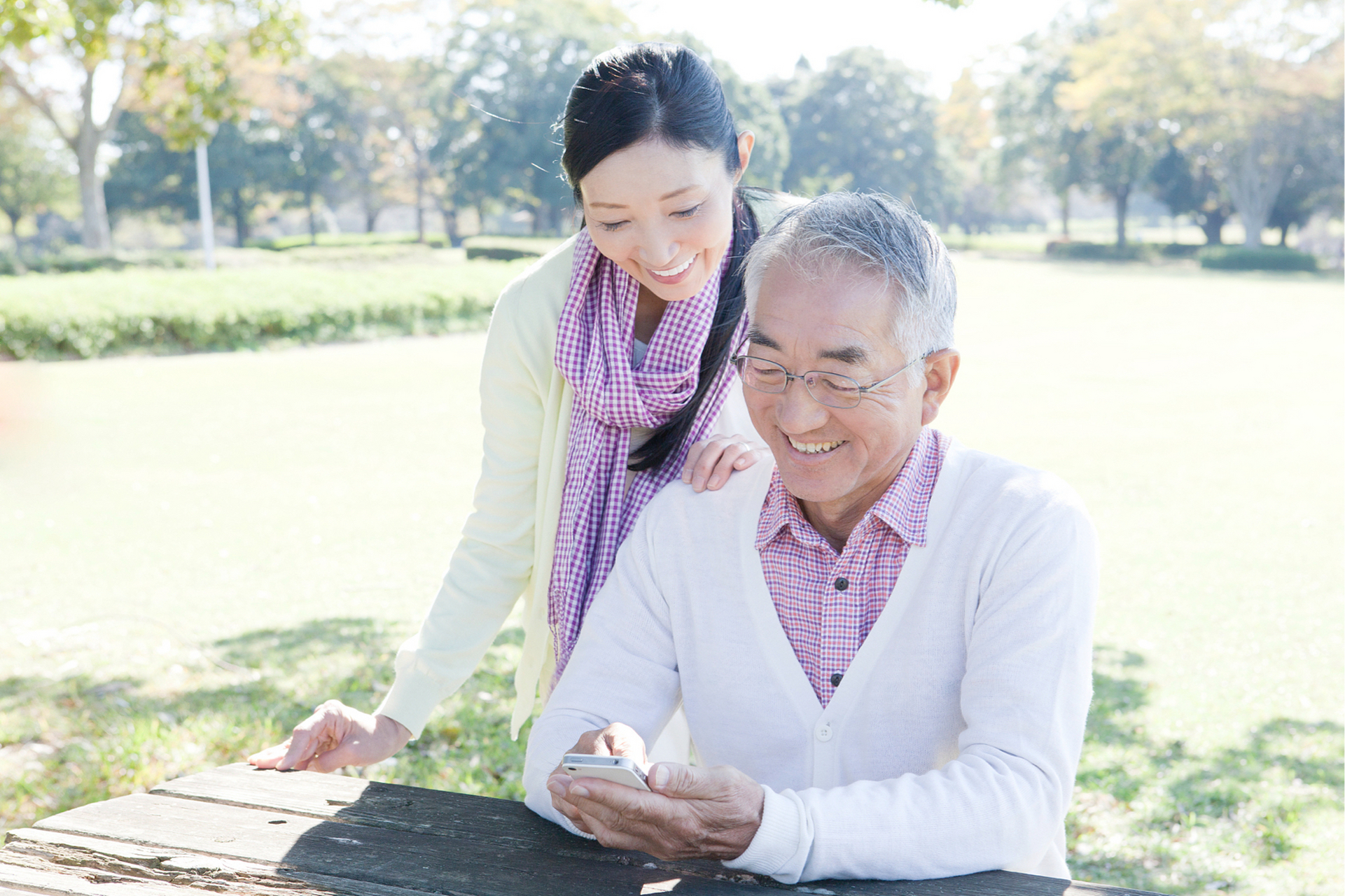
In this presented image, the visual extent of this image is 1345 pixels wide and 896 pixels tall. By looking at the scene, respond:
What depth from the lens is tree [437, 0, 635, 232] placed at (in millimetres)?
32438

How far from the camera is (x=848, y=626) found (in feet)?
5.92

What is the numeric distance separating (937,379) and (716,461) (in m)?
0.46

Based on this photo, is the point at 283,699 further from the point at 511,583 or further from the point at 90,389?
the point at 90,389

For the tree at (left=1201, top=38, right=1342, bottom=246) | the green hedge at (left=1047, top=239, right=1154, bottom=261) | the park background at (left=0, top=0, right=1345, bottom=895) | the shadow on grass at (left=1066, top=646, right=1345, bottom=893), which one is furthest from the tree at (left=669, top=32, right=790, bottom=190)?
the shadow on grass at (left=1066, top=646, right=1345, bottom=893)

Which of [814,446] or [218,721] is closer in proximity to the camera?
[814,446]

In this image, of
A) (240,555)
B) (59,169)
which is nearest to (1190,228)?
(59,169)

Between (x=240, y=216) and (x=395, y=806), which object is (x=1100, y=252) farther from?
(x=395, y=806)

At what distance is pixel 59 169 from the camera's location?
4875cm

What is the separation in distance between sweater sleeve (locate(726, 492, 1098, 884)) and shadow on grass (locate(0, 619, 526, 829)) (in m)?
2.63

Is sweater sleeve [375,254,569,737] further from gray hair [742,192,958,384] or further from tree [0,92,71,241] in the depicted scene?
tree [0,92,71,241]

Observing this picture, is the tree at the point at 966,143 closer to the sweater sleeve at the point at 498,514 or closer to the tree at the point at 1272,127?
the tree at the point at 1272,127

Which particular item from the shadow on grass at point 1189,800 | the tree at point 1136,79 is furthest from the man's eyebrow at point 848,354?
the tree at point 1136,79

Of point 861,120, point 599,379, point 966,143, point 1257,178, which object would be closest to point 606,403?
point 599,379

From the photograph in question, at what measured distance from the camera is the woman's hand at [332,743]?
2.07 m
